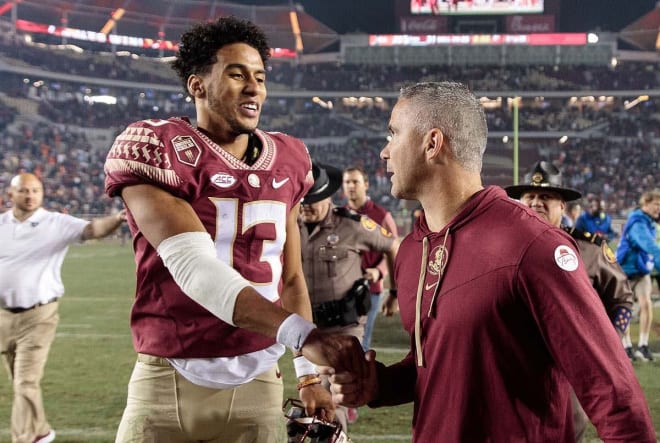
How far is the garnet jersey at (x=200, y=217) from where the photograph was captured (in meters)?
2.28

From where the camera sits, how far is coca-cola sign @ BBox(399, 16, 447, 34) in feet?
150

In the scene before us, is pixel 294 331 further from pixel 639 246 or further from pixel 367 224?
pixel 639 246

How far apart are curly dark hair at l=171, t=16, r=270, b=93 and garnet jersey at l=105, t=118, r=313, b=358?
0.26 metres

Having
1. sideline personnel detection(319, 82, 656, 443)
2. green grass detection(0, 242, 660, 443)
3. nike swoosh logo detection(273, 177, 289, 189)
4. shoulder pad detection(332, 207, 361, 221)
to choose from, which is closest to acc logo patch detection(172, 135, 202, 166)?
nike swoosh logo detection(273, 177, 289, 189)

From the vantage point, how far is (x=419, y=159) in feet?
6.07

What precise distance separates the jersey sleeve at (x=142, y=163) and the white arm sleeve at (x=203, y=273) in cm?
25

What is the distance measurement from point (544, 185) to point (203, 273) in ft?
8.60

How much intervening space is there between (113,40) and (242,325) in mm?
44134

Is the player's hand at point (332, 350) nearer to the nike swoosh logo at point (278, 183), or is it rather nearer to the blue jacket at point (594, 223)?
the nike swoosh logo at point (278, 183)

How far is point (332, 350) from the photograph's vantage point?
1.74 meters

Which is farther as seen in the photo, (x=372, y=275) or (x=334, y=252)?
(x=372, y=275)

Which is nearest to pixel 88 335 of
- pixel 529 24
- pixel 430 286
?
pixel 430 286

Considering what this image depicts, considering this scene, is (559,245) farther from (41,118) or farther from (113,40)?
(113,40)

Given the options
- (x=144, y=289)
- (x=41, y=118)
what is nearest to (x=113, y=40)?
(x=41, y=118)
